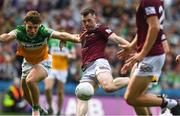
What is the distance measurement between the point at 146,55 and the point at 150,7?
74 cm

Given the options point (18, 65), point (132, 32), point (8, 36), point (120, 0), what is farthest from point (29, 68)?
point (120, 0)

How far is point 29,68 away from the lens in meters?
13.6

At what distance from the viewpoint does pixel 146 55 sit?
417 inches

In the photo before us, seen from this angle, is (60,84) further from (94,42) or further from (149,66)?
(149,66)

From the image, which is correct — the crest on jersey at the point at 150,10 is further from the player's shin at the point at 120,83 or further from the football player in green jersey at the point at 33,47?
the football player in green jersey at the point at 33,47

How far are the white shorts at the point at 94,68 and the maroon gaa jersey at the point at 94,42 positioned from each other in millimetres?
86

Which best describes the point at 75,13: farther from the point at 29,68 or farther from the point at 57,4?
the point at 29,68

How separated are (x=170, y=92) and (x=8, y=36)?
785cm

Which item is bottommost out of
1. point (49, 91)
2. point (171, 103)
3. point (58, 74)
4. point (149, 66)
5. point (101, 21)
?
point (171, 103)

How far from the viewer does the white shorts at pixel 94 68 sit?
12812mm

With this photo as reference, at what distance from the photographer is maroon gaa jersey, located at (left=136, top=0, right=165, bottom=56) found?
1041cm

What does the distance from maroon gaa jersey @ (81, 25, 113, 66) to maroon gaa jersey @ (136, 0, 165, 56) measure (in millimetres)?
2233

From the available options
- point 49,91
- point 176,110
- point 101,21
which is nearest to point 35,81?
point 176,110

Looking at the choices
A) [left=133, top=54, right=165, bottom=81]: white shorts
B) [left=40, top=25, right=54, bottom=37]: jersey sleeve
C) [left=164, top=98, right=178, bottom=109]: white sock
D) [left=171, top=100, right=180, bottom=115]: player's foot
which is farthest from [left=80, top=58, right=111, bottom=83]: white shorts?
[left=133, top=54, right=165, bottom=81]: white shorts
